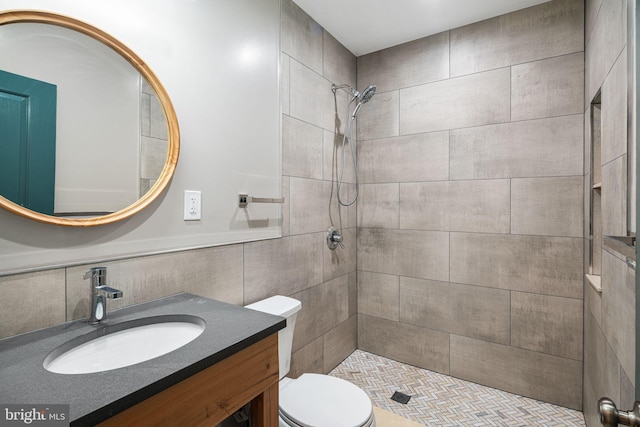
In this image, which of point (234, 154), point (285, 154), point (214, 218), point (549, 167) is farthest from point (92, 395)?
point (549, 167)

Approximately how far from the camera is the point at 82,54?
1.13m

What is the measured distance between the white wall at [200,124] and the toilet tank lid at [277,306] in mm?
350

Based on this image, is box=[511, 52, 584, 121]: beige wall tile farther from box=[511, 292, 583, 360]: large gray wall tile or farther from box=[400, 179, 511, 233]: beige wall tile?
box=[511, 292, 583, 360]: large gray wall tile

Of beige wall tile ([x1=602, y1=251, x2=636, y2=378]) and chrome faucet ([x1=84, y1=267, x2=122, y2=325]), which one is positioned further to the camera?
chrome faucet ([x1=84, y1=267, x2=122, y2=325])

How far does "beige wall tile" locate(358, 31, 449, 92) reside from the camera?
7.79ft

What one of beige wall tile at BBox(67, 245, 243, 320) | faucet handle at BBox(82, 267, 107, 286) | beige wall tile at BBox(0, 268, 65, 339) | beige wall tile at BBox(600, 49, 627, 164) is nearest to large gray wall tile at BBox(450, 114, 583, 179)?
beige wall tile at BBox(600, 49, 627, 164)

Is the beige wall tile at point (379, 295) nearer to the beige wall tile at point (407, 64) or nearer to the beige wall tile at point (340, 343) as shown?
the beige wall tile at point (340, 343)

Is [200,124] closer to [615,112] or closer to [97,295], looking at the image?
[97,295]

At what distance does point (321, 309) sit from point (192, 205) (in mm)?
1272

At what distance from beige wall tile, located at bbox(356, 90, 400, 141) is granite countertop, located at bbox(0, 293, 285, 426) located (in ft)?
6.30

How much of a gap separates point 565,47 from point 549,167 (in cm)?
73

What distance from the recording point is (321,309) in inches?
91.8

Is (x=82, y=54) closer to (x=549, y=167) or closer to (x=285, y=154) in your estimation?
(x=285, y=154)

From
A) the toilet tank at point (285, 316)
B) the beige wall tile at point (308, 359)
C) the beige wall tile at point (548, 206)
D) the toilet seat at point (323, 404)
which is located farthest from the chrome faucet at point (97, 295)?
the beige wall tile at point (548, 206)
